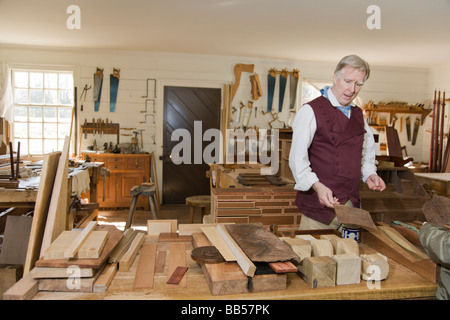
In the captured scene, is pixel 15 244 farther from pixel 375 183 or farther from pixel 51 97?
pixel 51 97

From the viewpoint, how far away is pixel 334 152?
2209 millimetres

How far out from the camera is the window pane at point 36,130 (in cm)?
723

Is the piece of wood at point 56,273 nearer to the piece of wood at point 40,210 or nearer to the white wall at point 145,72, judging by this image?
the piece of wood at point 40,210

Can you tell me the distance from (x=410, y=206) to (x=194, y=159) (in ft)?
16.1

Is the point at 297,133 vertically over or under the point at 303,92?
under

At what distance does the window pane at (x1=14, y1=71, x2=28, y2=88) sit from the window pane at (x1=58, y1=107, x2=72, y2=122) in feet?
2.67

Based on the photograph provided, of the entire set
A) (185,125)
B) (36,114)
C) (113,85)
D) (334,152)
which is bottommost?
(334,152)

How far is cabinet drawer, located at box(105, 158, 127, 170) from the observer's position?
670cm

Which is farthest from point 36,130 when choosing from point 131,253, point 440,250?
point 440,250

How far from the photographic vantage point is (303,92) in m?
7.69

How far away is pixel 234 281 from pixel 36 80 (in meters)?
7.31

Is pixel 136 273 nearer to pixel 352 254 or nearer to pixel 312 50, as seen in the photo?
pixel 352 254

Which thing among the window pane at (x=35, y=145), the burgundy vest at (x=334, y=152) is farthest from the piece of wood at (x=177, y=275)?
the window pane at (x=35, y=145)
